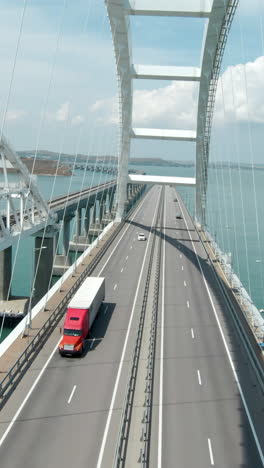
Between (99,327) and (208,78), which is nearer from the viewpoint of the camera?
(99,327)

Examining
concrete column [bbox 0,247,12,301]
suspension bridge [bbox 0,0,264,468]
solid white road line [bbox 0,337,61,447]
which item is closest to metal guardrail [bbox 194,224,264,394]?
suspension bridge [bbox 0,0,264,468]

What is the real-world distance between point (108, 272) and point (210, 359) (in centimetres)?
1830

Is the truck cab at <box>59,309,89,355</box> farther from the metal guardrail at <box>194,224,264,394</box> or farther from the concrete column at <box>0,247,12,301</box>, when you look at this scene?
the concrete column at <box>0,247,12,301</box>

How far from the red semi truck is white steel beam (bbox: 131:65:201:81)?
30199 millimetres

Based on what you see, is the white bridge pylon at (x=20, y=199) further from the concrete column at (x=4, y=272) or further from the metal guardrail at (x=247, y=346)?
the metal guardrail at (x=247, y=346)

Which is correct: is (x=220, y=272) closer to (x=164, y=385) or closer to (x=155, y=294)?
(x=155, y=294)

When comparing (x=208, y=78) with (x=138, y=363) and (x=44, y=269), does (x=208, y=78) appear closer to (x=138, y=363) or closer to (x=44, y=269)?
(x=44, y=269)

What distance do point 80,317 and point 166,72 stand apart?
3516 centimetres

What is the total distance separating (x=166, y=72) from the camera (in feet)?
169

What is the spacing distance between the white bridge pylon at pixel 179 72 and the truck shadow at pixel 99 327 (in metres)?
24.2

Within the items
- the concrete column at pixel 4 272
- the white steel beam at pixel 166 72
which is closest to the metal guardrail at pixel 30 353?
the concrete column at pixel 4 272

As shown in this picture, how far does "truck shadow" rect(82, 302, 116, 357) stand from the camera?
24531mm

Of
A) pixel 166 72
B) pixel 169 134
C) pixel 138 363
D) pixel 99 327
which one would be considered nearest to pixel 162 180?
pixel 169 134

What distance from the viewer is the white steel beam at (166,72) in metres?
51.5
